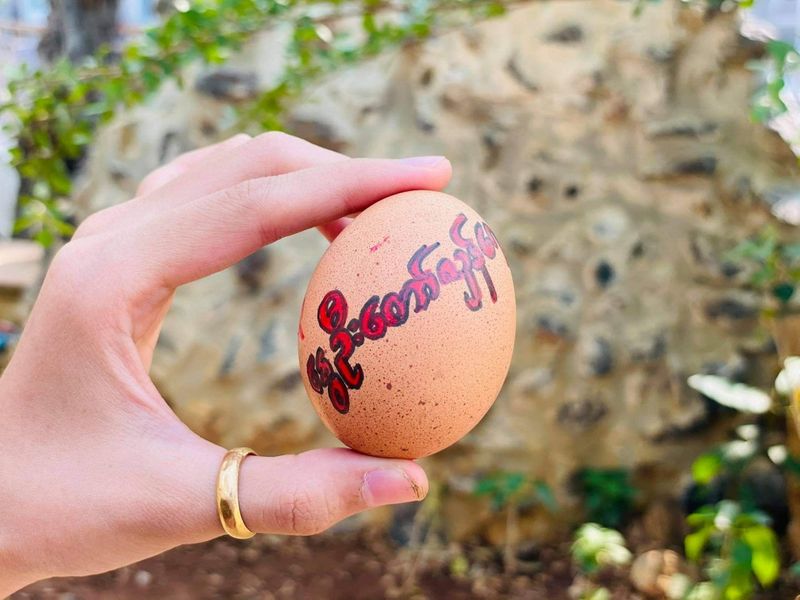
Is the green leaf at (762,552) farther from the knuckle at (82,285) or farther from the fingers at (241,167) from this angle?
Result: the knuckle at (82,285)

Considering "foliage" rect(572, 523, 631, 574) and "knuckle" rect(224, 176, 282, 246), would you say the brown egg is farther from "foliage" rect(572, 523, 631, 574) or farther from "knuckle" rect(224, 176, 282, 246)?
"foliage" rect(572, 523, 631, 574)

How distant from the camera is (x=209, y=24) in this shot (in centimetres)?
213

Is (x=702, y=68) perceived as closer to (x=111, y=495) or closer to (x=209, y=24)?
(x=209, y=24)

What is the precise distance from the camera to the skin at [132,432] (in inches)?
41.9

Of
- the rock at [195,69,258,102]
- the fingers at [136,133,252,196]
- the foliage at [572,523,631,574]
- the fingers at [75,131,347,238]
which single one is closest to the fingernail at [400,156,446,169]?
the fingers at [75,131,347,238]

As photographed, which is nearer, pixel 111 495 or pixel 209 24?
pixel 111 495

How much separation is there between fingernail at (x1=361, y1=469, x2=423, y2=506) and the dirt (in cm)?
151

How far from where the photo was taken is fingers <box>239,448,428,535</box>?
105 cm

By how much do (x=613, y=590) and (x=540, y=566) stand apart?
28cm

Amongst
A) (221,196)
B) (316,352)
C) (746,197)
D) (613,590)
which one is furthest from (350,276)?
(746,197)

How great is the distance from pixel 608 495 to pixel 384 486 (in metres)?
1.66

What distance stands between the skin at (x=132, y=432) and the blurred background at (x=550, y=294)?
1181 mm

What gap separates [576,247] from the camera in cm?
266

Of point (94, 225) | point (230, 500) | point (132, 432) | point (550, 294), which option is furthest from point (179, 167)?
point (550, 294)
